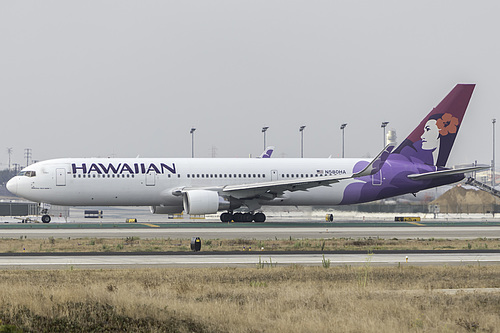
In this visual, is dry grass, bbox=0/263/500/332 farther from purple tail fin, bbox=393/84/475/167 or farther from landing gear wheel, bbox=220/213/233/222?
purple tail fin, bbox=393/84/475/167

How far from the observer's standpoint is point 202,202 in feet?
159

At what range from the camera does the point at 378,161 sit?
51.6 metres

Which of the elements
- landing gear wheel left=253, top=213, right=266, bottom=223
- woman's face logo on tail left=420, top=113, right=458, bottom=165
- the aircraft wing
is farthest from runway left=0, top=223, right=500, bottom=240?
woman's face logo on tail left=420, top=113, right=458, bottom=165

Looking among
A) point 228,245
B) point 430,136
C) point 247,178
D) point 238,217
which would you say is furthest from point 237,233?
point 430,136

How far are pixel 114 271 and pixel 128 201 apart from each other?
1160 inches

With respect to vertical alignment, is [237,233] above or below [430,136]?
below

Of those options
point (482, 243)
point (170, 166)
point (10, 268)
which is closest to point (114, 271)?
point (10, 268)

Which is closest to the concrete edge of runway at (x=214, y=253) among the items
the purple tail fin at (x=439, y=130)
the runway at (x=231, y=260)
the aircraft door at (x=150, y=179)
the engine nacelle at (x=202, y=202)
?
the runway at (x=231, y=260)

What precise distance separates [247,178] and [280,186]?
397cm

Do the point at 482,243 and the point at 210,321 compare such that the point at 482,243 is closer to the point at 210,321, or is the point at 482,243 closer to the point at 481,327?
the point at 481,327

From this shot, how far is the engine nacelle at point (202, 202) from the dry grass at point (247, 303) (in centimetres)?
2754

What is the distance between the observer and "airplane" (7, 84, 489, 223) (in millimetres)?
49656

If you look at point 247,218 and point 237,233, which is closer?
point 237,233

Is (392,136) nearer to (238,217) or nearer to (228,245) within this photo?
(238,217)
